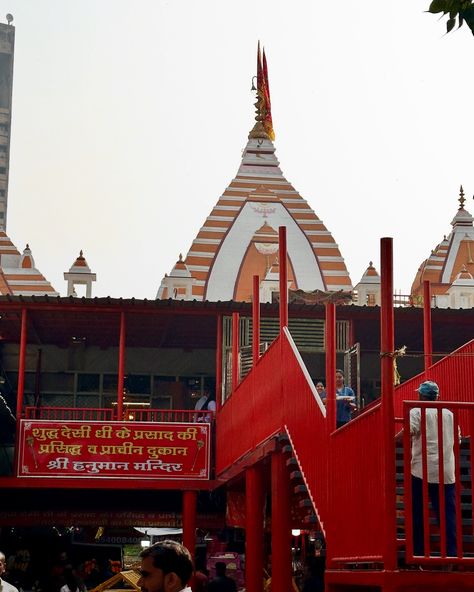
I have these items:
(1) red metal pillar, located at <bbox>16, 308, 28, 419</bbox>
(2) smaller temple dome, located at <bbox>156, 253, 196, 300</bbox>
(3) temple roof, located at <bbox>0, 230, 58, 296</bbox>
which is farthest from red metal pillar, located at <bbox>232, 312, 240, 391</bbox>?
(3) temple roof, located at <bbox>0, 230, 58, 296</bbox>

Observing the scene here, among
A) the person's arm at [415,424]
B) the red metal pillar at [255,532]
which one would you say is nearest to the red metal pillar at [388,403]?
the person's arm at [415,424]

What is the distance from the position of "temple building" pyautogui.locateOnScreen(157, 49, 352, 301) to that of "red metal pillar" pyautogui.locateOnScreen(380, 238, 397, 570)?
96.3 ft

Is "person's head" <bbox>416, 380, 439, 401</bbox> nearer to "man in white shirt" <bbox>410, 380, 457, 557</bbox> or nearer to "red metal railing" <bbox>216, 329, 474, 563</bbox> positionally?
"man in white shirt" <bbox>410, 380, 457, 557</bbox>

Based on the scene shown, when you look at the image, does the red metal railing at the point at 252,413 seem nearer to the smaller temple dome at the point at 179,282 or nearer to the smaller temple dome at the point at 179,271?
the smaller temple dome at the point at 179,282

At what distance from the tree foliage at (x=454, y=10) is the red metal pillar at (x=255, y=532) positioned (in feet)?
34.4

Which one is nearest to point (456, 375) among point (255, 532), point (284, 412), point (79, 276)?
point (284, 412)

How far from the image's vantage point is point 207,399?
71.8 feet

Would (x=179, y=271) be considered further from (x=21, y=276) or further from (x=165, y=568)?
(x=165, y=568)

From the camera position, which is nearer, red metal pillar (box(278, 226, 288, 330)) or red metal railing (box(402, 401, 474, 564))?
red metal railing (box(402, 401, 474, 564))

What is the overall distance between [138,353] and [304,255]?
17.7m

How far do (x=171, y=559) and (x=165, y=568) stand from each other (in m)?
0.04

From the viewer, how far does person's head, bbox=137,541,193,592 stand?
4.65 metres

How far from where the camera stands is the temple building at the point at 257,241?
132 ft

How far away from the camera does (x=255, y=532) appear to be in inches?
595
